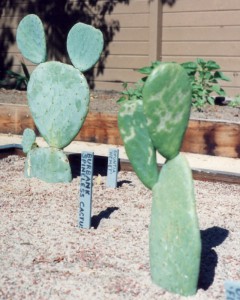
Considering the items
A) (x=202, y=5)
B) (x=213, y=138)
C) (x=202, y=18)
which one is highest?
(x=202, y=5)

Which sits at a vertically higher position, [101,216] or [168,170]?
[168,170]

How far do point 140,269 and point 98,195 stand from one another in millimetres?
1467

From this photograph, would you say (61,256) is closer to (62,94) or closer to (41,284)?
(41,284)

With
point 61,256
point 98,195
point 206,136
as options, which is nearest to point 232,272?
point 61,256

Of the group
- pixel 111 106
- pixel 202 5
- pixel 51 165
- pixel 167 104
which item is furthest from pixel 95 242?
pixel 202 5

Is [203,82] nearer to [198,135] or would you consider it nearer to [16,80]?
[198,135]

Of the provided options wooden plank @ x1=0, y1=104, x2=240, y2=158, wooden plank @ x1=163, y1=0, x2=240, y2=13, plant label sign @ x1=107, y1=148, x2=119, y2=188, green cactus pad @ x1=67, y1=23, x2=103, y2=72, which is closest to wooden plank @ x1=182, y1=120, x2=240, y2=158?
wooden plank @ x1=0, y1=104, x2=240, y2=158

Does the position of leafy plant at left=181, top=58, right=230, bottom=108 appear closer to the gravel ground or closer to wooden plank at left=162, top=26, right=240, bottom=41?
wooden plank at left=162, top=26, right=240, bottom=41

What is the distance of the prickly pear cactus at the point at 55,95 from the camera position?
173 inches

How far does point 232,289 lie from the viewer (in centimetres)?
228

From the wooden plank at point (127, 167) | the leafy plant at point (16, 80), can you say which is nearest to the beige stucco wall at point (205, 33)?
the leafy plant at point (16, 80)

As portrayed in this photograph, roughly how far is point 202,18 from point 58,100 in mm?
4158

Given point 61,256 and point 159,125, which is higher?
point 159,125

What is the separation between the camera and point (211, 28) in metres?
8.10
